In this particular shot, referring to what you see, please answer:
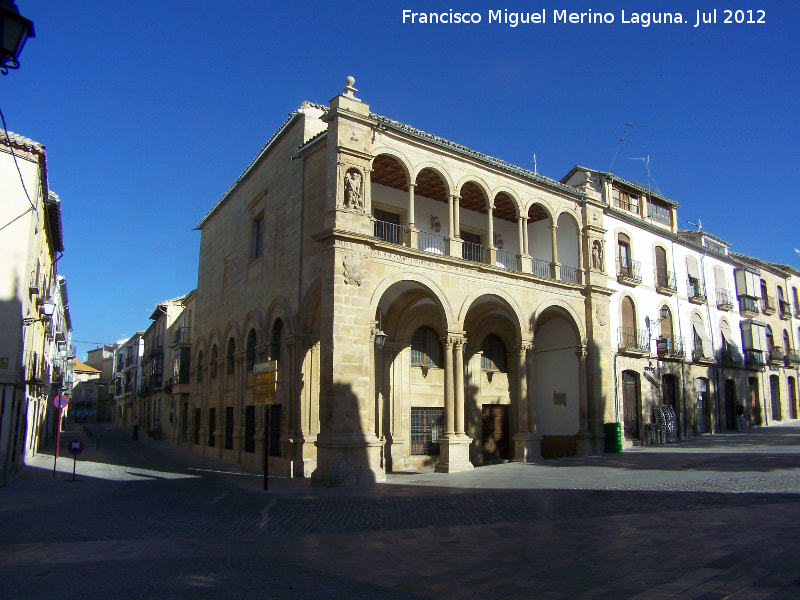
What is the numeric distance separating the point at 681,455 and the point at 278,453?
1270 cm

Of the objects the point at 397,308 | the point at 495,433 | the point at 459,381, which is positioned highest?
the point at 397,308

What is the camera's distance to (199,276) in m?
30.8

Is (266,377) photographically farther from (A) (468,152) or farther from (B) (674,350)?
(B) (674,350)

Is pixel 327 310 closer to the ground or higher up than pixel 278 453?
higher up

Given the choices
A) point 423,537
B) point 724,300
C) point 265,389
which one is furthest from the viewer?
point 724,300

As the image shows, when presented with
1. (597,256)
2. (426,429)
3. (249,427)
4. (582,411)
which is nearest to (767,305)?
(597,256)

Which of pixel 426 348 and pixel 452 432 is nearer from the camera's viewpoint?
pixel 452 432

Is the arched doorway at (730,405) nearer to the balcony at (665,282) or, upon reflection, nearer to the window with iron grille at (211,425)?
the balcony at (665,282)

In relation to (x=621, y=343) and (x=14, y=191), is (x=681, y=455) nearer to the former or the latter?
(x=621, y=343)

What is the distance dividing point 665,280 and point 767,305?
11.9 meters

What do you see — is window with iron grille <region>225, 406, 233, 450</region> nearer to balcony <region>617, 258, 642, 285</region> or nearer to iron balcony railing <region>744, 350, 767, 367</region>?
balcony <region>617, 258, 642, 285</region>

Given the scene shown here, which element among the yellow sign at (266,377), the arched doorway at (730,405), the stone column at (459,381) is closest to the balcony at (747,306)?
the arched doorway at (730,405)

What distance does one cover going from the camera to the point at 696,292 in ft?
94.8

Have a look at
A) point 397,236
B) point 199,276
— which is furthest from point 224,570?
point 199,276
